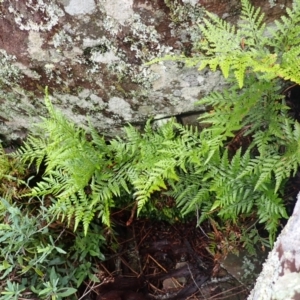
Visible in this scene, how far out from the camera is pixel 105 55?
2799mm

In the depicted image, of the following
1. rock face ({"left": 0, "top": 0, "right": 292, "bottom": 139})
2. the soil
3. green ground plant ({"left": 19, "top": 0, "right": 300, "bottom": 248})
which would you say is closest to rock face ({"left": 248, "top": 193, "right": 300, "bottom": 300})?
green ground plant ({"left": 19, "top": 0, "right": 300, "bottom": 248})

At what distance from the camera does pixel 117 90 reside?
2.97 metres

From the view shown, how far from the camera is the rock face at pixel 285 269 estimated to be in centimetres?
181

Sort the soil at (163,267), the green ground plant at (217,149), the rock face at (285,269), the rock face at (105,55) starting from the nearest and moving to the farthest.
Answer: the rock face at (285,269), the green ground plant at (217,149), the rock face at (105,55), the soil at (163,267)

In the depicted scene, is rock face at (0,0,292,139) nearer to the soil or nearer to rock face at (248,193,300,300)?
the soil

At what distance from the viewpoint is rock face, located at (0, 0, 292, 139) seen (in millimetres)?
2598

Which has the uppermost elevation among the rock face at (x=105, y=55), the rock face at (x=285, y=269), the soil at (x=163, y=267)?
the rock face at (x=105, y=55)

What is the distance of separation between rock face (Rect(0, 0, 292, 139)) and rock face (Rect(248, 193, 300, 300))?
1.21 meters

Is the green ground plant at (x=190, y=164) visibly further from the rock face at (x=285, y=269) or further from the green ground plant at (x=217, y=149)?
the rock face at (x=285, y=269)

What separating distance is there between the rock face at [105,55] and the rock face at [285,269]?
1.21 meters

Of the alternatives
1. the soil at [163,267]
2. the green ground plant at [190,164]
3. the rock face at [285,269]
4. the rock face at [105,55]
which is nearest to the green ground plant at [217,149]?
the green ground plant at [190,164]

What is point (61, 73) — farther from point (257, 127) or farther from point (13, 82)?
point (257, 127)

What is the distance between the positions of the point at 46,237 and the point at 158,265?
1.00m

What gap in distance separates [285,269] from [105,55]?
1.75m
